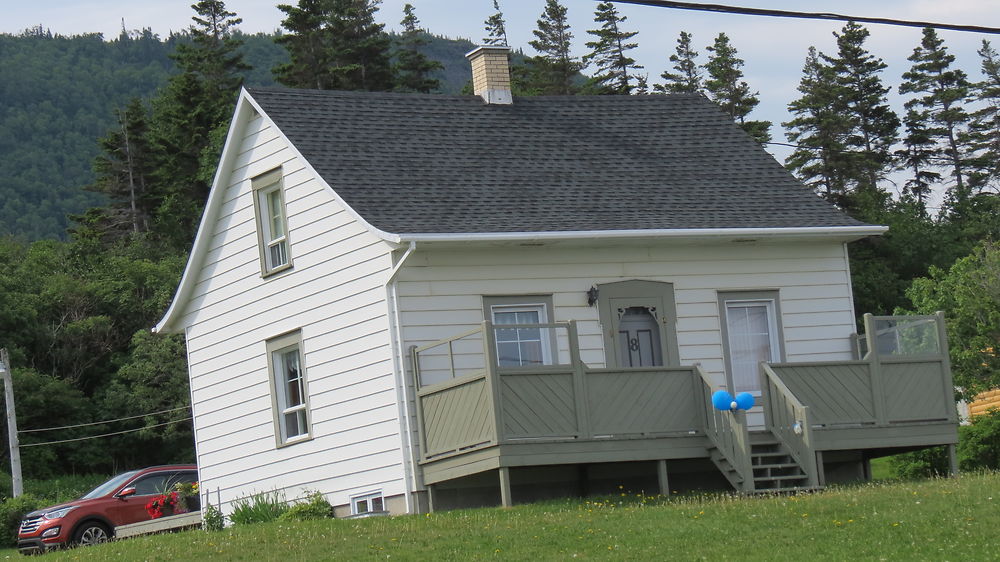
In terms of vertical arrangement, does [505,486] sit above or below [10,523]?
above

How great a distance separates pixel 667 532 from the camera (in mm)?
15188

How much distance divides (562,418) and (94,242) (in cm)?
4698

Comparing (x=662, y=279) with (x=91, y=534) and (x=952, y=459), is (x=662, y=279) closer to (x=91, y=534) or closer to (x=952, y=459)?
(x=952, y=459)

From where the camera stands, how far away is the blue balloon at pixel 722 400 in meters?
19.0

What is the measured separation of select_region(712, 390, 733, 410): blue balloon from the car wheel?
425 inches

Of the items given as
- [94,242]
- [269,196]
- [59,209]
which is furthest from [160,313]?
[59,209]

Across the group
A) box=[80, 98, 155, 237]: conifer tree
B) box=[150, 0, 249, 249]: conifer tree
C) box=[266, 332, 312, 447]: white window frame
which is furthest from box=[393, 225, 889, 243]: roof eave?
box=[80, 98, 155, 237]: conifer tree

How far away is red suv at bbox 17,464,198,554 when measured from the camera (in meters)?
23.5

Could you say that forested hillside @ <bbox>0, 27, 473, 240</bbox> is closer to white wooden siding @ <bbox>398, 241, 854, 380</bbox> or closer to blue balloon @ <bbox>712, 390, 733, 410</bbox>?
white wooden siding @ <bbox>398, 241, 854, 380</bbox>

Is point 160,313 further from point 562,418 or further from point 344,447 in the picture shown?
point 562,418

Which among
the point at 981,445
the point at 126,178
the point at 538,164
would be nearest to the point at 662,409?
the point at 538,164

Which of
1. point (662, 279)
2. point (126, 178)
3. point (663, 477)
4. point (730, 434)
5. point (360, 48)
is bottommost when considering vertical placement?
point (663, 477)

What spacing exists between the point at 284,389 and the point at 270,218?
2858 mm

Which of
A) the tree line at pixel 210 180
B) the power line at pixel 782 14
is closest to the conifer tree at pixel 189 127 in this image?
the tree line at pixel 210 180
